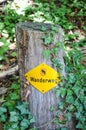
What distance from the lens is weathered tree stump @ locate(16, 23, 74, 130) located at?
10.2 feet

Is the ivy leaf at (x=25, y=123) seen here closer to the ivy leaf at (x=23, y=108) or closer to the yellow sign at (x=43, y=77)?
the ivy leaf at (x=23, y=108)

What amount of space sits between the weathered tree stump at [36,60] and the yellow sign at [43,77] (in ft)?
0.14

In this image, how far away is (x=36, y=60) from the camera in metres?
3.18

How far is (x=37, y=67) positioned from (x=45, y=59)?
117 millimetres

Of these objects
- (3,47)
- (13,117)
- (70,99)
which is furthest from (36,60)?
(3,47)

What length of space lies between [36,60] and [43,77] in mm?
192

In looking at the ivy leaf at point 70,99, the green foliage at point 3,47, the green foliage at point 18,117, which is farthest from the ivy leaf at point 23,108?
the green foliage at point 3,47

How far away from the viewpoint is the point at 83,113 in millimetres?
3438

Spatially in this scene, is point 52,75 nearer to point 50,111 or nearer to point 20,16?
point 50,111

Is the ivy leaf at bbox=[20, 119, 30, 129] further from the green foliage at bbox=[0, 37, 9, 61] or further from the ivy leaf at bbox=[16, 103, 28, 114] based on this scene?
the green foliage at bbox=[0, 37, 9, 61]

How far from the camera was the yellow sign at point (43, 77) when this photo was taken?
3199 mm

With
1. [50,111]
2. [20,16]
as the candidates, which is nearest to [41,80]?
[50,111]

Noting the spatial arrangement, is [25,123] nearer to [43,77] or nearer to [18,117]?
[18,117]

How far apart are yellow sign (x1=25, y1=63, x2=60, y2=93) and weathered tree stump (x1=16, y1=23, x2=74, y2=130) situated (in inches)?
1.7
